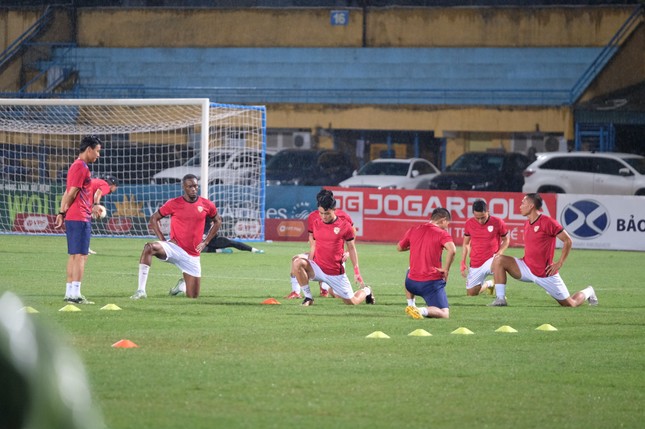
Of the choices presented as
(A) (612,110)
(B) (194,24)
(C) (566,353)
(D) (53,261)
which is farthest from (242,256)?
(B) (194,24)

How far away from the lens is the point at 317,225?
47.1ft

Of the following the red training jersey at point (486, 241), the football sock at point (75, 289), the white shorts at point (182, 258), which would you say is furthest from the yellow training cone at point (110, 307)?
the red training jersey at point (486, 241)

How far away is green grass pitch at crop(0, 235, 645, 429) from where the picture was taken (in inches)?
259

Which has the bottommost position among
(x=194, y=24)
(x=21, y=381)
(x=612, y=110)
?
(x=21, y=381)

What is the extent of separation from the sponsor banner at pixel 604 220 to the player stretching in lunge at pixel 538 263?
12.0 metres

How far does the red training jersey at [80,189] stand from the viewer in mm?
12758

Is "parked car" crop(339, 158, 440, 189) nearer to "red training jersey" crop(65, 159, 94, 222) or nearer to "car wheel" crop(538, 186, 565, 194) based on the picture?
"car wheel" crop(538, 186, 565, 194)

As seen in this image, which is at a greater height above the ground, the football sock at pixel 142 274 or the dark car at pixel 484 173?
the dark car at pixel 484 173

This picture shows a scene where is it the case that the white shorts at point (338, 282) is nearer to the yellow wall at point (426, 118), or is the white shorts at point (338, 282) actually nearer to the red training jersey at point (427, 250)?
the red training jersey at point (427, 250)

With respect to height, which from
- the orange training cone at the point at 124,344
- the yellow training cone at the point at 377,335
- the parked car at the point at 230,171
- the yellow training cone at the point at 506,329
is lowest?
the yellow training cone at the point at 506,329

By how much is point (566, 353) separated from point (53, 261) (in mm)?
12927

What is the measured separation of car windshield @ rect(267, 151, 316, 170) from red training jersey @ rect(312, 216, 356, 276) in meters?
24.8

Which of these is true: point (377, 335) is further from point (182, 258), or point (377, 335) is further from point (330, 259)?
point (182, 258)

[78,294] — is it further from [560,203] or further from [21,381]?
[560,203]
